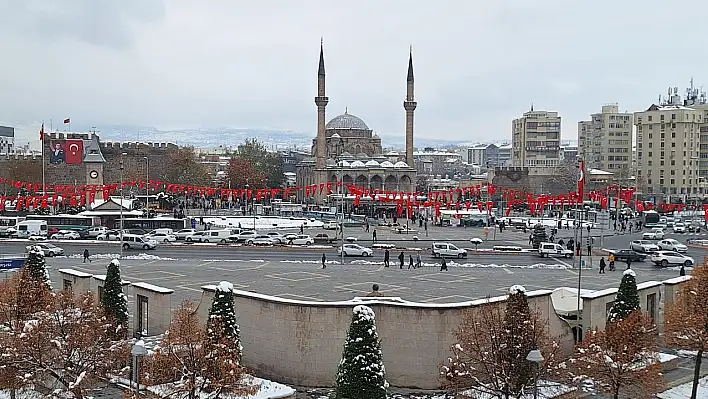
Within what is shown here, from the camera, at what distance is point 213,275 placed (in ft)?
105

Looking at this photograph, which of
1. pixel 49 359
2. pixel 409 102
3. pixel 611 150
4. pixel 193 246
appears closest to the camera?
pixel 49 359

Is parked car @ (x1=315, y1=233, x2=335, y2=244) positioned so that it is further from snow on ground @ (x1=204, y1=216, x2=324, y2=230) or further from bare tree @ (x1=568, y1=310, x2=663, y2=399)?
bare tree @ (x1=568, y1=310, x2=663, y2=399)

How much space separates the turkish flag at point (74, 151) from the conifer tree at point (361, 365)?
80720 millimetres

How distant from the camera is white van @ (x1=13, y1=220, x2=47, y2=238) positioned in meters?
51.0

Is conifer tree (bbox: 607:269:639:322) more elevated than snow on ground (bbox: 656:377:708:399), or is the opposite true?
conifer tree (bbox: 607:269:639:322)

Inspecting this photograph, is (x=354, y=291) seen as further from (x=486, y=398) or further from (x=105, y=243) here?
(x=105, y=243)

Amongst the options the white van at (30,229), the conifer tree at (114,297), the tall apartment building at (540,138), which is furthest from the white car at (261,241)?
the tall apartment building at (540,138)

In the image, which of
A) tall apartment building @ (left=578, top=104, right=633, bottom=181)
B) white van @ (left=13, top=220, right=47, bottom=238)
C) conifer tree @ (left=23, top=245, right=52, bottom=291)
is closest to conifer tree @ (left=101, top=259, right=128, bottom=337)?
conifer tree @ (left=23, top=245, right=52, bottom=291)

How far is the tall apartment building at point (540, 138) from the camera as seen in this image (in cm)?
12556

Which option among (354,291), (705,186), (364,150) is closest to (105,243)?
(354,291)

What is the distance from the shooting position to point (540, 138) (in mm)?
127375

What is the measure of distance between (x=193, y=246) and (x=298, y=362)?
2856cm

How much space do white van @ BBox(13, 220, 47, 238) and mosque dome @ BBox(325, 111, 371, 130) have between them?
207ft

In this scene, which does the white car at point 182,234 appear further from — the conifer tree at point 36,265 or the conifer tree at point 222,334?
the conifer tree at point 222,334
